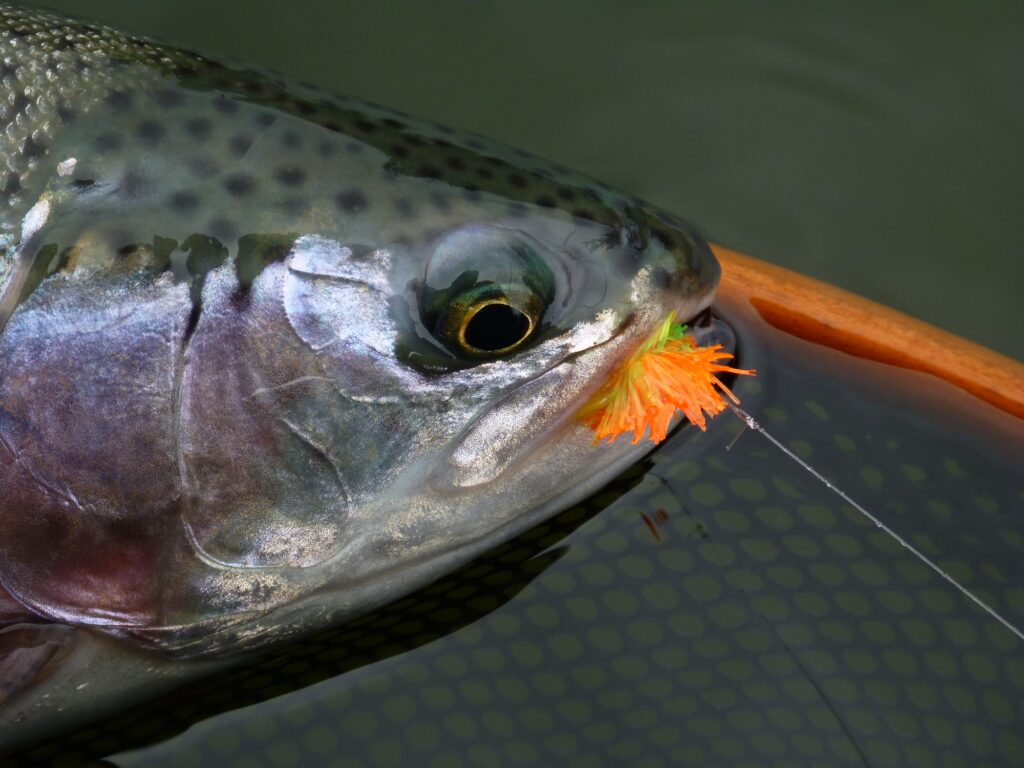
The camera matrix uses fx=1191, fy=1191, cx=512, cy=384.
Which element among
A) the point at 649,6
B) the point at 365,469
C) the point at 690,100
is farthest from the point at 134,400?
the point at 649,6

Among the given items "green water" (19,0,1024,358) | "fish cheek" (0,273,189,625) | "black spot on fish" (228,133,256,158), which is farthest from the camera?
"green water" (19,0,1024,358)

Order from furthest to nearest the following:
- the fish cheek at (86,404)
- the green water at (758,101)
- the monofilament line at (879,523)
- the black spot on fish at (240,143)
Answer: the green water at (758,101) → the monofilament line at (879,523) → the black spot on fish at (240,143) → the fish cheek at (86,404)

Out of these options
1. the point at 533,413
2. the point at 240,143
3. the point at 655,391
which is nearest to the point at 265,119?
the point at 240,143

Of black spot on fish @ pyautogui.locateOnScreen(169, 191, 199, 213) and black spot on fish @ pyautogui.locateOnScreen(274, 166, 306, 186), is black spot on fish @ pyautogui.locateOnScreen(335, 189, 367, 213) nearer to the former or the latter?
black spot on fish @ pyautogui.locateOnScreen(274, 166, 306, 186)

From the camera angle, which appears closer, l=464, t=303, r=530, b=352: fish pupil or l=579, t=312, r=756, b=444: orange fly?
l=464, t=303, r=530, b=352: fish pupil

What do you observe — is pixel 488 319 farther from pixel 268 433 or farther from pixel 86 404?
pixel 86 404

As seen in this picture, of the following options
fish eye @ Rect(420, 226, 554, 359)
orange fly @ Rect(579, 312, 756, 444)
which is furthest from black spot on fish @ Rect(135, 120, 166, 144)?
orange fly @ Rect(579, 312, 756, 444)

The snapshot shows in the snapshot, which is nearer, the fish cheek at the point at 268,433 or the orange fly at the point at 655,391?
the fish cheek at the point at 268,433

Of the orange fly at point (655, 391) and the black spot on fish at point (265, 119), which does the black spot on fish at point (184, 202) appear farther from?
the orange fly at point (655, 391)

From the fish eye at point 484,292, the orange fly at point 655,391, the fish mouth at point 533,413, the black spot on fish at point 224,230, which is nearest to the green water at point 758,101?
the orange fly at point 655,391
